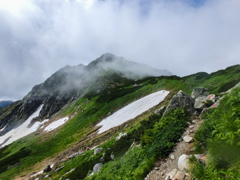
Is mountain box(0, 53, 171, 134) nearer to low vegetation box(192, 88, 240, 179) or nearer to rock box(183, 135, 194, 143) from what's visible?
rock box(183, 135, 194, 143)

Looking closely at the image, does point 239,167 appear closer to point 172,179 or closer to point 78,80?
point 172,179

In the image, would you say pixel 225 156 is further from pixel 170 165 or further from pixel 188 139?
pixel 188 139

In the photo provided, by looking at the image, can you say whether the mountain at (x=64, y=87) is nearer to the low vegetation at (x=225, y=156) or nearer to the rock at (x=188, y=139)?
the rock at (x=188, y=139)

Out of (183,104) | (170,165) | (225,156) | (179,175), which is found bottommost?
(170,165)

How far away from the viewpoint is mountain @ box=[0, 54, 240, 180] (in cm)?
1007

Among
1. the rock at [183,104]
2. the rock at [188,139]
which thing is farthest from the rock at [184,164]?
the rock at [183,104]

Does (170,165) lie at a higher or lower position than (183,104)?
lower

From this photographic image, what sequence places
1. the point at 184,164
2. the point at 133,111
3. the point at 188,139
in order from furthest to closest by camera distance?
the point at 133,111, the point at 188,139, the point at 184,164

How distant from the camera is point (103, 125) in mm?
44156

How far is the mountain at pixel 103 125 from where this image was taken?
33.0ft

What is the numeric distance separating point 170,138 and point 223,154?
4.16 meters

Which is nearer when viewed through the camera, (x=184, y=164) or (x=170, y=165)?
(x=184, y=164)

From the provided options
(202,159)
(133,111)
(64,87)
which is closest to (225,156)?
(202,159)

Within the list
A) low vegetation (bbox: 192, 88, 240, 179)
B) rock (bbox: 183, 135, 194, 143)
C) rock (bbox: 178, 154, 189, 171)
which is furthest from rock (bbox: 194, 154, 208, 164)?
rock (bbox: 183, 135, 194, 143)
